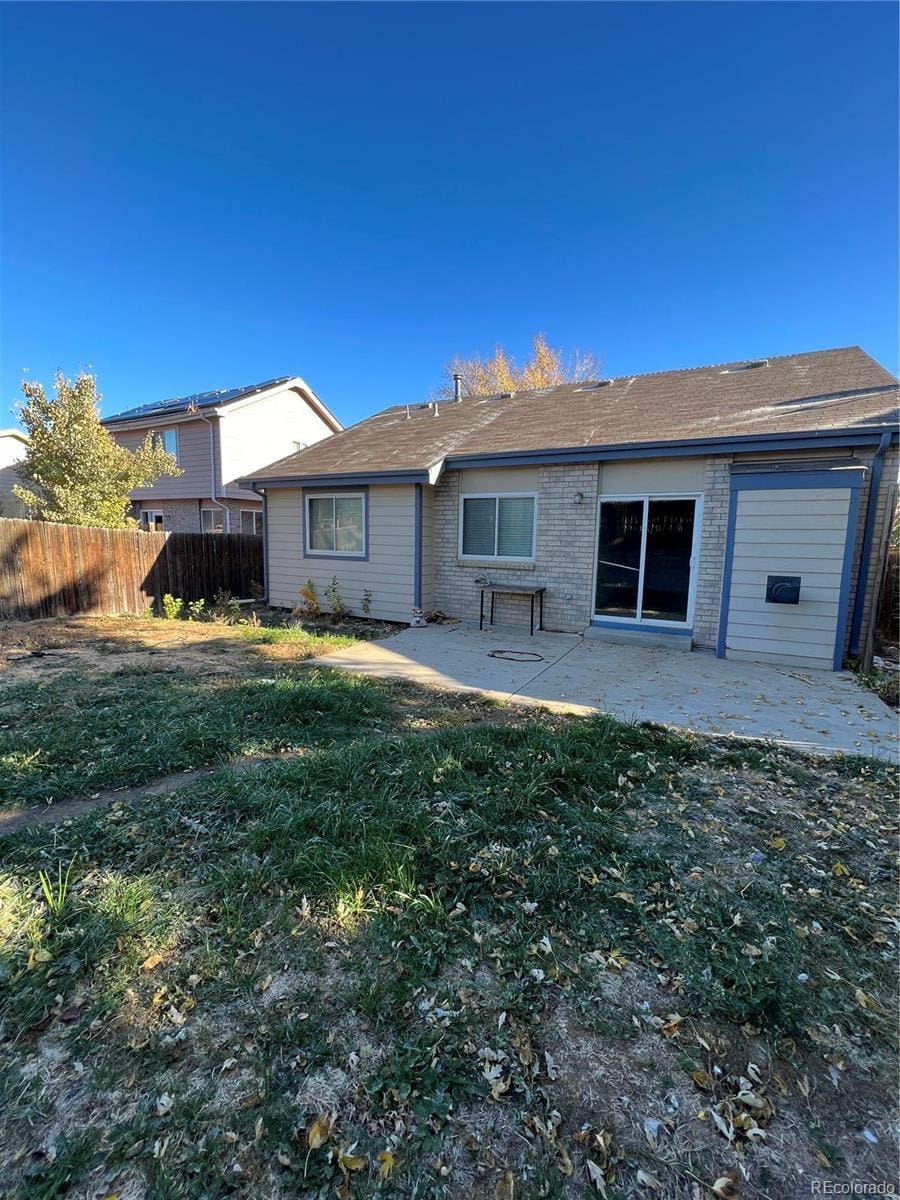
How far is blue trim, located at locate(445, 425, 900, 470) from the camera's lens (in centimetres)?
612

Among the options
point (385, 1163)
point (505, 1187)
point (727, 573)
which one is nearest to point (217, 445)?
point (727, 573)

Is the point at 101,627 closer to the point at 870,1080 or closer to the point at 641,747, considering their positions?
the point at 641,747

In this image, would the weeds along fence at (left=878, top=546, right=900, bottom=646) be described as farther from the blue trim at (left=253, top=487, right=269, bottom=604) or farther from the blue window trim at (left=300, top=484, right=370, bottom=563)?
the blue trim at (left=253, top=487, right=269, bottom=604)

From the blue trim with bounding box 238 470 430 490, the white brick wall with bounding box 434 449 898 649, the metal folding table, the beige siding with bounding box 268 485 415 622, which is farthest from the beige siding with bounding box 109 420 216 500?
the metal folding table

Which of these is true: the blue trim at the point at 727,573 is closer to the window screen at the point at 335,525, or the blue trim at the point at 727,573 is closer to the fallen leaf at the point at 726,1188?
the window screen at the point at 335,525

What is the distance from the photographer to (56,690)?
4.96 meters

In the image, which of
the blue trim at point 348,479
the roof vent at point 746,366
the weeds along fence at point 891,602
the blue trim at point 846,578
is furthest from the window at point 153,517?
the weeds along fence at point 891,602

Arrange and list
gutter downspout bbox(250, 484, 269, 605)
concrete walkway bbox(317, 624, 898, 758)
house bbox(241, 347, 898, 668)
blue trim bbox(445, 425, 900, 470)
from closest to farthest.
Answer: concrete walkway bbox(317, 624, 898, 758)
blue trim bbox(445, 425, 900, 470)
house bbox(241, 347, 898, 668)
gutter downspout bbox(250, 484, 269, 605)

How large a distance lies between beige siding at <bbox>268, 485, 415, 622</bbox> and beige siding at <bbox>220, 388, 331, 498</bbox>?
6.62m

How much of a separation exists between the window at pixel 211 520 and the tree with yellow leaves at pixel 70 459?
6.26 m

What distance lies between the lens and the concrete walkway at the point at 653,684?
4.43 metres

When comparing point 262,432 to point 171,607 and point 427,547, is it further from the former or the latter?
point 427,547

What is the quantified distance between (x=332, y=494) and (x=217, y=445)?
9556 mm

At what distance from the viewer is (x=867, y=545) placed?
20.9 feet
